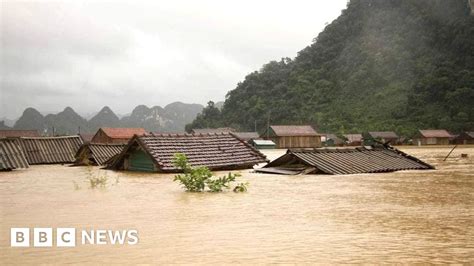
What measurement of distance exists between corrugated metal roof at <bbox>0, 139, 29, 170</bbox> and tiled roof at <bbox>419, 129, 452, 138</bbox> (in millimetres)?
62378

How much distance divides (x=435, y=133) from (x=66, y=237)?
74.2 meters

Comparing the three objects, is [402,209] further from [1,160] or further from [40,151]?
[40,151]

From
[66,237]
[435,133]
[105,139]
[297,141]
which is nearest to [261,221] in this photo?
[66,237]

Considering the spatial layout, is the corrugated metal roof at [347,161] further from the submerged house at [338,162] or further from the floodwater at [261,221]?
the floodwater at [261,221]

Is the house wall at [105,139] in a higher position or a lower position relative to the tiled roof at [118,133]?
lower

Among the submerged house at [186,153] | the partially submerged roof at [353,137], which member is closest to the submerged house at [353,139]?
the partially submerged roof at [353,137]

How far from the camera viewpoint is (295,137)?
7225 cm

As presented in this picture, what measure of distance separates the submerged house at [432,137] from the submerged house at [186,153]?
5685 cm

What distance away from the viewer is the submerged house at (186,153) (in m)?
19.4


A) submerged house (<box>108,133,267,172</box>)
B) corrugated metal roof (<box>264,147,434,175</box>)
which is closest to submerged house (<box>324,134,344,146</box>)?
submerged house (<box>108,133,267,172</box>)

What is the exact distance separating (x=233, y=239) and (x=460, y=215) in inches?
161

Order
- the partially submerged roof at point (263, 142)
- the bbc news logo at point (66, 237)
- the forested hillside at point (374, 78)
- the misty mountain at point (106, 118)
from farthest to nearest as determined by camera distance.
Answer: the misty mountain at point (106, 118), the forested hillside at point (374, 78), the partially submerged roof at point (263, 142), the bbc news logo at point (66, 237)

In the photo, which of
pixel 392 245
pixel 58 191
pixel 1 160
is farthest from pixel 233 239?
pixel 1 160

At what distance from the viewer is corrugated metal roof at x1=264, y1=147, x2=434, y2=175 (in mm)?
17864
